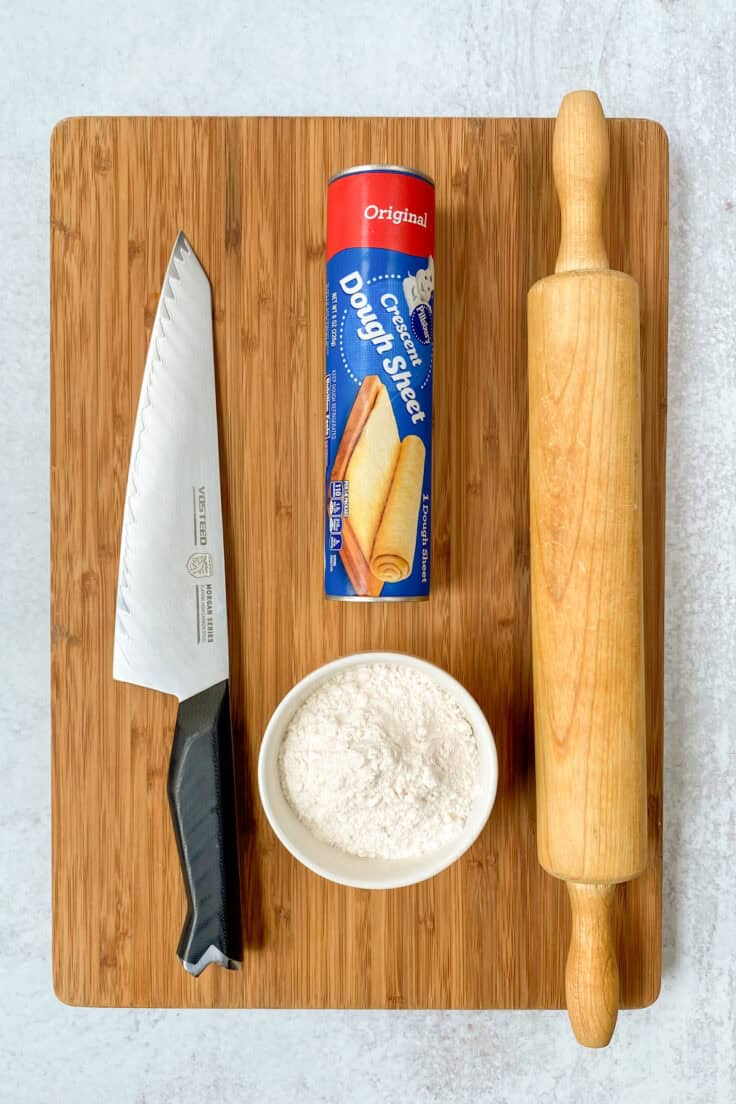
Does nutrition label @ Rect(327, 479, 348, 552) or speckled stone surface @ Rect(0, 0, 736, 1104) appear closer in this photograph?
nutrition label @ Rect(327, 479, 348, 552)

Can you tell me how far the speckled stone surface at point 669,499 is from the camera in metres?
0.62

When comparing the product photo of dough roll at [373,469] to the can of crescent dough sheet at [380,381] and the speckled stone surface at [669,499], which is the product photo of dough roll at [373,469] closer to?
the can of crescent dough sheet at [380,381]

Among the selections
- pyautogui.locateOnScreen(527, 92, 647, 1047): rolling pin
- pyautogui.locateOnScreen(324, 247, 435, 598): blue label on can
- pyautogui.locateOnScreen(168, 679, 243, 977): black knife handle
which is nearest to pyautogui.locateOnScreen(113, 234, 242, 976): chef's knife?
pyautogui.locateOnScreen(168, 679, 243, 977): black knife handle

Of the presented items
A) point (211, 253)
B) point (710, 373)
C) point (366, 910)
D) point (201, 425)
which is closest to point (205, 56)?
point (211, 253)

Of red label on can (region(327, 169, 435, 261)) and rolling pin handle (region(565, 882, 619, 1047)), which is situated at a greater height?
red label on can (region(327, 169, 435, 261))

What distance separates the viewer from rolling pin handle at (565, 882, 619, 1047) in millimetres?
521

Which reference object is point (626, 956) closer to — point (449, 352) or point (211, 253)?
point (449, 352)

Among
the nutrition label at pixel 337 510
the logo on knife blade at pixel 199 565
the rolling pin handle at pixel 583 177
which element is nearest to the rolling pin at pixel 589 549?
the rolling pin handle at pixel 583 177

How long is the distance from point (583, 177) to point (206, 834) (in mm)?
494

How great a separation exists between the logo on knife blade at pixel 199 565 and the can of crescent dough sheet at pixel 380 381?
0.09 m

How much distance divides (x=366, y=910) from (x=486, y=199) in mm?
520

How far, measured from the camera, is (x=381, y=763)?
50 centimetres

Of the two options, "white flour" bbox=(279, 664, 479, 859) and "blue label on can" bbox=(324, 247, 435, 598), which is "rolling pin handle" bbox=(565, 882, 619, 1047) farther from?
"blue label on can" bbox=(324, 247, 435, 598)

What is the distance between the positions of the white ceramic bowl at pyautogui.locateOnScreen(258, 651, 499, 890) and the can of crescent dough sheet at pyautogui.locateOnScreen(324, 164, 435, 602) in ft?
0.16
